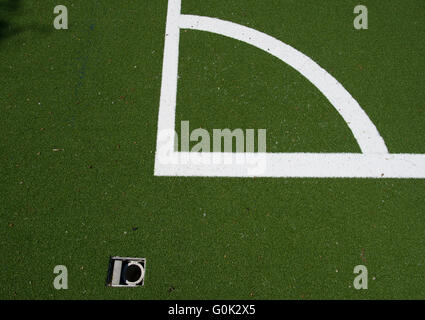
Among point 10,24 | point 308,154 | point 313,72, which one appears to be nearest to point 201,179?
point 308,154

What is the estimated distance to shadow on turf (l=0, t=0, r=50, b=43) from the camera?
3832 mm

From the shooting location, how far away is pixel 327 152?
3.25m

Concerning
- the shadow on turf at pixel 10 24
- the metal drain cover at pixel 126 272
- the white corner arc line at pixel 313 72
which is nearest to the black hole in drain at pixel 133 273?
the metal drain cover at pixel 126 272

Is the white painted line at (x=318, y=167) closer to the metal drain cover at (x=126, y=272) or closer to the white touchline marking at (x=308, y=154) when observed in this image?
the white touchline marking at (x=308, y=154)

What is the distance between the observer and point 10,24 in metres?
3.88

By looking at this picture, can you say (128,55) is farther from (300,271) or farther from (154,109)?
(300,271)

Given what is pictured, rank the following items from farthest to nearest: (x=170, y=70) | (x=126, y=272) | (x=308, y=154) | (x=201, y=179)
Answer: (x=170, y=70) < (x=308, y=154) < (x=201, y=179) < (x=126, y=272)

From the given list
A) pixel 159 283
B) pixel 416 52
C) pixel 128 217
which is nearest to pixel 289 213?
pixel 159 283

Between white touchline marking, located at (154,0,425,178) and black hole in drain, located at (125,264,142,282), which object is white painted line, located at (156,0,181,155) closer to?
white touchline marking, located at (154,0,425,178)

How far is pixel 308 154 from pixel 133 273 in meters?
2.42

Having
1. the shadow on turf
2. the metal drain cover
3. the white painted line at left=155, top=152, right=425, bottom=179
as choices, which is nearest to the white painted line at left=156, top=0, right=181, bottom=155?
the white painted line at left=155, top=152, right=425, bottom=179

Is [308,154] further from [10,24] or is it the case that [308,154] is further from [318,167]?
[10,24]

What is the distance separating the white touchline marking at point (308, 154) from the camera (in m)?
3.14

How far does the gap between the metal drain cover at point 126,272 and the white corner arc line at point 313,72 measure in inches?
117
